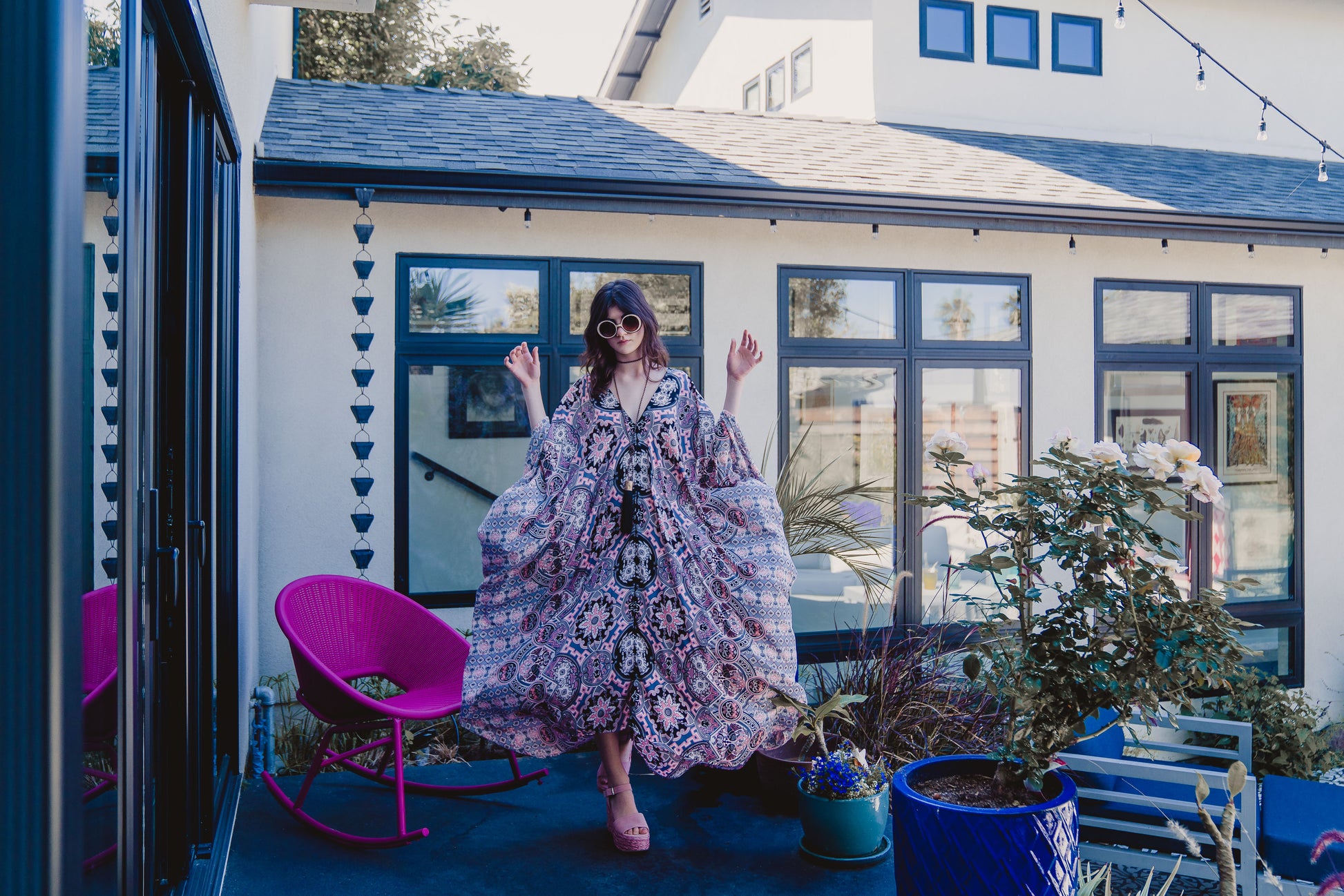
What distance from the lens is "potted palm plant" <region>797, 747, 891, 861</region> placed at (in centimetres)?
341

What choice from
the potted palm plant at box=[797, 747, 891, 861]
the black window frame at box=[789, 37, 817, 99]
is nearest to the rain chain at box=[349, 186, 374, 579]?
the potted palm plant at box=[797, 747, 891, 861]

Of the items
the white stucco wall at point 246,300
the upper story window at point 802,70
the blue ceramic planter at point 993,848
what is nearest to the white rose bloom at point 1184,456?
the blue ceramic planter at point 993,848

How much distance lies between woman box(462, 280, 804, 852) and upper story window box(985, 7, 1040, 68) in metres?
5.95

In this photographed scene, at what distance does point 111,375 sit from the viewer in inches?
69.2

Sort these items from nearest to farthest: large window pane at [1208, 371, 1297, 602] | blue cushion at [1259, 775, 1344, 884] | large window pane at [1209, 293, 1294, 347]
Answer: blue cushion at [1259, 775, 1344, 884] < large window pane at [1209, 293, 1294, 347] < large window pane at [1208, 371, 1297, 602]

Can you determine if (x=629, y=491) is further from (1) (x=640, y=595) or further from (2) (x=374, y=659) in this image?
(2) (x=374, y=659)

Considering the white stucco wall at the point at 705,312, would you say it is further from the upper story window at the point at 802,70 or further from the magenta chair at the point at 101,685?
the upper story window at the point at 802,70

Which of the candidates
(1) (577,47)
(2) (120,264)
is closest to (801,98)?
(2) (120,264)

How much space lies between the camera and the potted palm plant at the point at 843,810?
3406 millimetres

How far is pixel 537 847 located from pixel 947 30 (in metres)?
7.24

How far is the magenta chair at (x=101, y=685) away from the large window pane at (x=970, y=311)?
5.18m

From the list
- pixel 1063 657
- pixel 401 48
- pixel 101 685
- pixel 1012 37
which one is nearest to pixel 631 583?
pixel 1063 657

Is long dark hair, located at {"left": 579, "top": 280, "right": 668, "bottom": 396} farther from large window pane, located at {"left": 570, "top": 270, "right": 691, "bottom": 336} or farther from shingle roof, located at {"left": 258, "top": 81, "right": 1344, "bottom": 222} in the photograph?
large window pane, located at {"left": 570, "top": 270, "right": 691, "bottom": 336}

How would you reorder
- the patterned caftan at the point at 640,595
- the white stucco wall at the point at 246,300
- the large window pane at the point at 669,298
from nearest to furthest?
the patterned caftan at the point at 640,595 < the white stucco wall at the point at 246,300 < the large window pane at the point at 669,298
